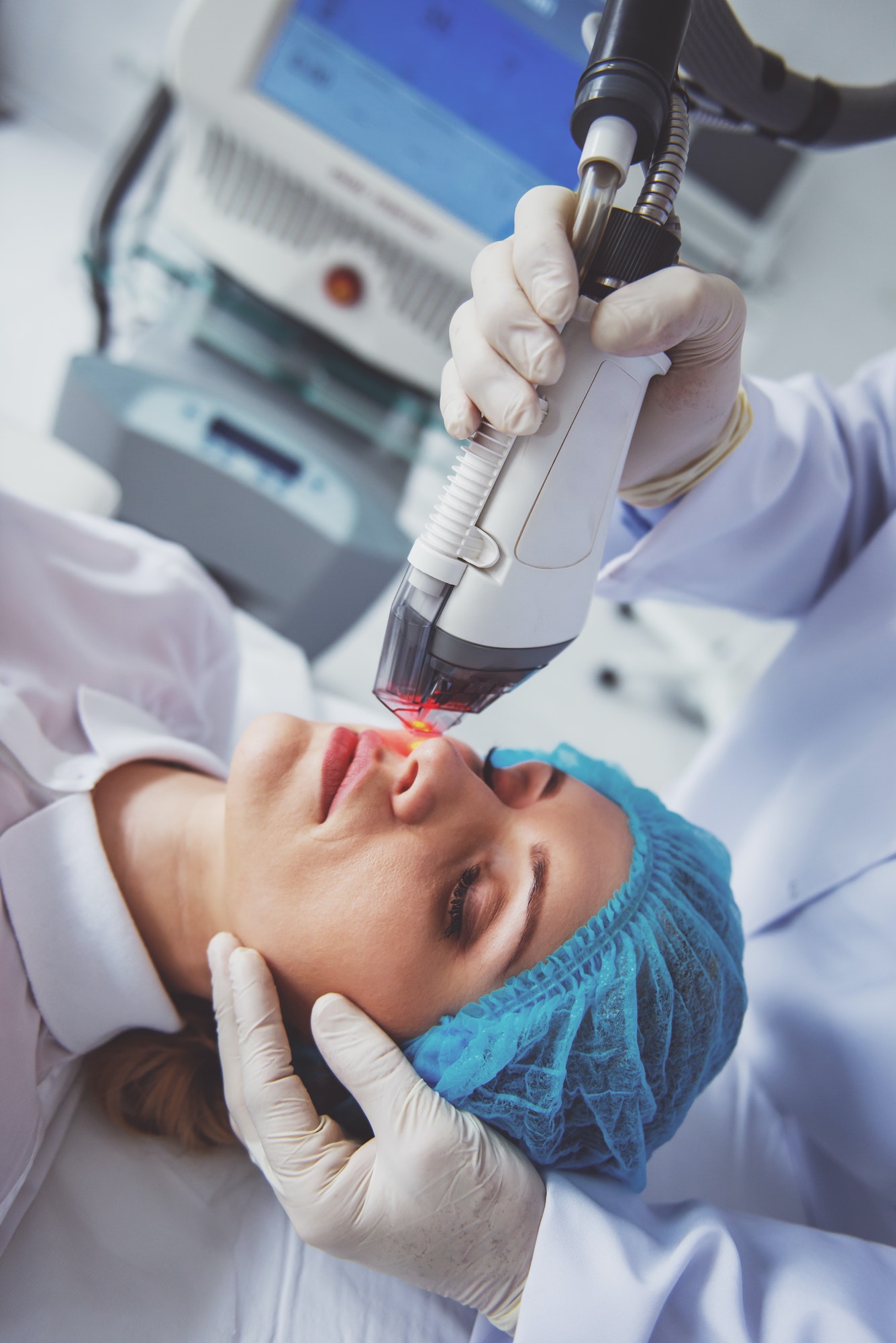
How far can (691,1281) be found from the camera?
852 millimetres

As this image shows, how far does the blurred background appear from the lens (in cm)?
132

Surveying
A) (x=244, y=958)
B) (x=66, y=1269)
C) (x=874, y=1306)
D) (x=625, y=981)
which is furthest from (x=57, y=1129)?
(x=874, y=1306)

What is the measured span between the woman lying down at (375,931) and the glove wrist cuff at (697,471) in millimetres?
392

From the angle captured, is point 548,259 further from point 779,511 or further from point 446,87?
point 446,87

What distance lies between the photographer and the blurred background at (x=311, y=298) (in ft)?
4.32

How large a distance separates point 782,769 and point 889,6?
1.20 meters

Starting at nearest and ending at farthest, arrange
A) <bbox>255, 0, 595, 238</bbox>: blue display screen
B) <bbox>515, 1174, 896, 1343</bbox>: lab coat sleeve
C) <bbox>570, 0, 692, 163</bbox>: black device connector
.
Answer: <bbox>570, 0, 692, 163</bbox>: black device connector, <bbox>515, 1174, 896, 1343</bbox>: lab coat sleeve, <bbox>255, 0, 595, 238</bbox>: blue display screen

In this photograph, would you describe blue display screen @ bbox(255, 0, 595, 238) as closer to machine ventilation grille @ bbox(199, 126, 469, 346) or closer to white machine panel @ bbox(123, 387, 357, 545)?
machine ventilation grille @ bbox(199, 126, 469, 346)

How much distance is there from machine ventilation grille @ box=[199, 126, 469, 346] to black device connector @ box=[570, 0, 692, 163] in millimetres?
953

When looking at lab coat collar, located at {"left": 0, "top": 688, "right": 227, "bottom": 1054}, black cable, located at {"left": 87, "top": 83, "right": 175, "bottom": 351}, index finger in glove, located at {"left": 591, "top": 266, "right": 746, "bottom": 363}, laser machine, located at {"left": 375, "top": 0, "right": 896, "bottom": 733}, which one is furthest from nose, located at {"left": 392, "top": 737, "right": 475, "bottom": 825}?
black cable, located at {"left": 87, "top": 83, "right": 175, "bottom": 351}

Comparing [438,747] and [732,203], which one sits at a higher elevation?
[732,203]

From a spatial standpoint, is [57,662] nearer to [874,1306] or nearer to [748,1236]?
[748,1236]

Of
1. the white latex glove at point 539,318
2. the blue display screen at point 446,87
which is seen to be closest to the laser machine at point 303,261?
the blue display screen at point 446,87

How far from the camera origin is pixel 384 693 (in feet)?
2.62
